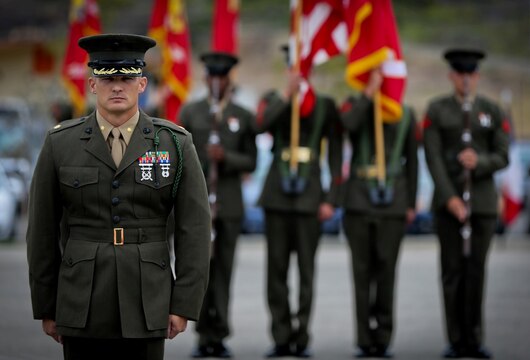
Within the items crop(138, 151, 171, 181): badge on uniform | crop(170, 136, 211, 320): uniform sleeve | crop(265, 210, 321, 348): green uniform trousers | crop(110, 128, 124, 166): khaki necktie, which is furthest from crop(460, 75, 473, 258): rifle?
crop(110, 128, 124, 166): khaki necktie

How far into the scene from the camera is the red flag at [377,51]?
404 inches

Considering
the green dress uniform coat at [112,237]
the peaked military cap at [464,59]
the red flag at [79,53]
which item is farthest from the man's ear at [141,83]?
the red flag at [79,53]

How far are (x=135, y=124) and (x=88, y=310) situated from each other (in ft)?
2.87

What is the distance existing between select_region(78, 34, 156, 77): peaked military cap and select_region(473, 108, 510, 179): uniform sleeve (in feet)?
15.2

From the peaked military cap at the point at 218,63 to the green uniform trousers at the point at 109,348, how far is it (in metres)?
4.79

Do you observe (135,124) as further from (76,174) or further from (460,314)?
(460,314)

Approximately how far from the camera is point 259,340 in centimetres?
1093

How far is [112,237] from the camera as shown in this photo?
19.3ft

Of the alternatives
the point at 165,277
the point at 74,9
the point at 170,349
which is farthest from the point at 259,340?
the point at 74,9

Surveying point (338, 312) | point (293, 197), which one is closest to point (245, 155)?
point (293, 197)

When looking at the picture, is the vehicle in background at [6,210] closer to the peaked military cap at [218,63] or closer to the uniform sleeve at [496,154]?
the peaked military cap at [218,63]

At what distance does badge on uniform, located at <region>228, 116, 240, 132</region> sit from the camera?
1052cm

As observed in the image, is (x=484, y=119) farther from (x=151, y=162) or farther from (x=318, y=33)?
(x=151, y=162)

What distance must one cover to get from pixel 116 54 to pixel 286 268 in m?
4.59
